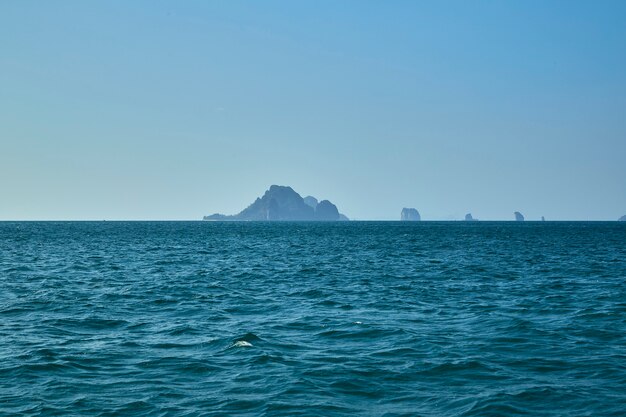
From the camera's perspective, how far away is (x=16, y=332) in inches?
907

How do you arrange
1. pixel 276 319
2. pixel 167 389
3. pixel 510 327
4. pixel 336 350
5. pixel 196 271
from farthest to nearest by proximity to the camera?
pixel 196 271 < pixel 276 319 < pixel 510 327 < pixel 336 350 < pixel 167 389

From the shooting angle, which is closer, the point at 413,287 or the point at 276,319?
the point at 276,319

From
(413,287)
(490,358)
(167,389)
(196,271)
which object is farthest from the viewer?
(196,271)

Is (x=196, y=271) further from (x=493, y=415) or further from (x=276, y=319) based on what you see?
(x=493, y=415)

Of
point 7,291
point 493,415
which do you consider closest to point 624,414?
point 493,415

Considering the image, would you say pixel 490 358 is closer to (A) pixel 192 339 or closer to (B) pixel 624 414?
(B) pixel 624 414

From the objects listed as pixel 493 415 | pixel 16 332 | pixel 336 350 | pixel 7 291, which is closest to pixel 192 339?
pixel 336 350

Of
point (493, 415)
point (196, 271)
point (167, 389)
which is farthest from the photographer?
point (196, 271)

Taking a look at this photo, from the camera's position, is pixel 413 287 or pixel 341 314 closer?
pixel 341 314

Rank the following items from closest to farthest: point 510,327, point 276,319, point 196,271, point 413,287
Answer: point 510,327 < point 276,319 < point 413,287 < point 196,271

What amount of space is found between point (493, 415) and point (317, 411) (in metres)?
3.94

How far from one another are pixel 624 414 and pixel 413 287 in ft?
79.3

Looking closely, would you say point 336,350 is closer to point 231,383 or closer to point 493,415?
point 231,383

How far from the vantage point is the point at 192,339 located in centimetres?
2183
